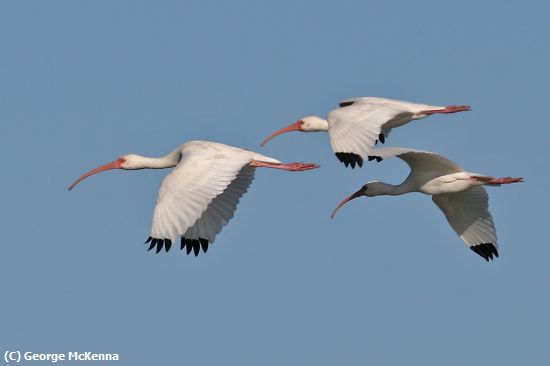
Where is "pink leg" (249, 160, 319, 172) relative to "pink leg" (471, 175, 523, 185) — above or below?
above

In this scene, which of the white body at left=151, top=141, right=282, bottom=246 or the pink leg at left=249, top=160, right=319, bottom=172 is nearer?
the white body at left=151, top=141, right=282, bottom=246

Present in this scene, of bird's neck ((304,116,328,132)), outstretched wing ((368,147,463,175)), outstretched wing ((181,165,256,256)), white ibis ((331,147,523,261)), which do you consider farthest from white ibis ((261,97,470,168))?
outstretched wing ((181,165,256,256))

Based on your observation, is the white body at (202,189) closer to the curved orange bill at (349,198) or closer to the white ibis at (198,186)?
the white ibis at (198,186)

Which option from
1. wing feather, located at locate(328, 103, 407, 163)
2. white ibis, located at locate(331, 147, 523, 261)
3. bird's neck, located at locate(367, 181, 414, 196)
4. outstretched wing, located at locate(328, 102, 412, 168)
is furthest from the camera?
bird's neck, located at locate(367, 181, 414, 196)

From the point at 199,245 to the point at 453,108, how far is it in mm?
6139

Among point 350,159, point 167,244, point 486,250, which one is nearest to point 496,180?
point 486,250

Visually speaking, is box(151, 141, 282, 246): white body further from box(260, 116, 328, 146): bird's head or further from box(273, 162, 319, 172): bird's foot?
box(260, 116, 328, 146): bird's head

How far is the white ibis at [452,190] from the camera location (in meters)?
36.5

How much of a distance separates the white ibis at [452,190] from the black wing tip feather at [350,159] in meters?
2.19

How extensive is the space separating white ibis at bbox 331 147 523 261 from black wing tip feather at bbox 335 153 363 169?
219cm

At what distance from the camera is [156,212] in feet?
107

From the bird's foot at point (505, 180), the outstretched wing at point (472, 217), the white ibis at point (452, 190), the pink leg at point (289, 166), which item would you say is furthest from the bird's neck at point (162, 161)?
the bird's foot at point (505, 180)

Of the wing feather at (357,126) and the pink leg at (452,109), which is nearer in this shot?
the wing feather at (357,126)

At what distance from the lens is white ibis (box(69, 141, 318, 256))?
32375 millimetres
